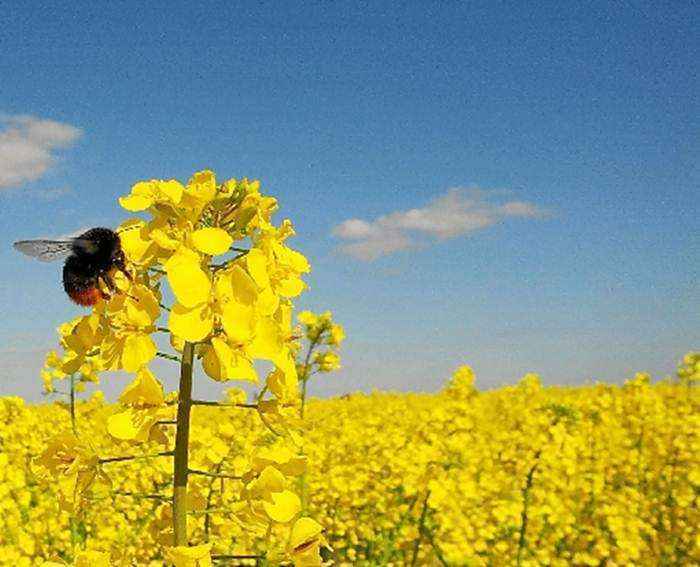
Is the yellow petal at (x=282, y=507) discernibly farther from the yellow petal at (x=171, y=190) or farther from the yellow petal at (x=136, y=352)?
the yellow petal at (x=171, y=190)

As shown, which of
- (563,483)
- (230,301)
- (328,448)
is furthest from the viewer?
(328,448)

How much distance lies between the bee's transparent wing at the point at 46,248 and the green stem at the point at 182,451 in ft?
3.27

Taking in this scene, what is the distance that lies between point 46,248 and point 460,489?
376 cm

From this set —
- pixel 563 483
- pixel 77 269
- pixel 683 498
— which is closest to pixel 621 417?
pixel 683 498

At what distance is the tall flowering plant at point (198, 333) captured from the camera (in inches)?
65.9

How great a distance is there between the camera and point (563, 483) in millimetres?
6398

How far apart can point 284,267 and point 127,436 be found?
0.50 m

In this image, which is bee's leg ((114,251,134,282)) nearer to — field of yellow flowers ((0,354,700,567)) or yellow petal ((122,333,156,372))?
yellow petal ((122,333,156,372))

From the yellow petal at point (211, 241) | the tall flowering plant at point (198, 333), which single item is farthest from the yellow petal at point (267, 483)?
the yellow petal at point (211, 241)

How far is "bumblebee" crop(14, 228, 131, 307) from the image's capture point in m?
2.45

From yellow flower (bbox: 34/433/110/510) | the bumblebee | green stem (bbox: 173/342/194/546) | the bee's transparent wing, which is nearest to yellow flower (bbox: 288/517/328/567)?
green stem (bbox: 173/342/194/546)

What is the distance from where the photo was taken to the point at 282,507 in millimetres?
1773

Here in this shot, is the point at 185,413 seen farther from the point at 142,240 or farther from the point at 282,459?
the point at 142,240

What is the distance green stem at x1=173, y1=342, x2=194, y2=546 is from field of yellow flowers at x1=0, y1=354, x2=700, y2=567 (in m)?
2.20
